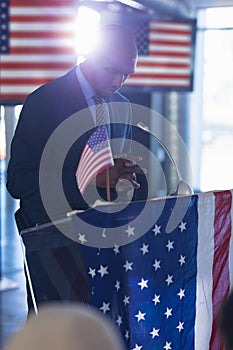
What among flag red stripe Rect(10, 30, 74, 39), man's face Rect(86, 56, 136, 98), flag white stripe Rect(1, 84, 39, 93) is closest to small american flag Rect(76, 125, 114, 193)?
man's face Rect(86, 56, 136, 98)

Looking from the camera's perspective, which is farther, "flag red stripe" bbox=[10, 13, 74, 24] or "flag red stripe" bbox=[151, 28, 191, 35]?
"flag red stripe" bbox=[151, 28, 191, 35]

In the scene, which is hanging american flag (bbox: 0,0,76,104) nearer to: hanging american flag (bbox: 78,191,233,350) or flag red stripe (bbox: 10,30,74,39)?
flag red stripe (bbox: 10,30,74,39)

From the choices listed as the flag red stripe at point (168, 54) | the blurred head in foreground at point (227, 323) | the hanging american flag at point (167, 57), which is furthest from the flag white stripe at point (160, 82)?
the blurred head in foreground at point (227, 323)

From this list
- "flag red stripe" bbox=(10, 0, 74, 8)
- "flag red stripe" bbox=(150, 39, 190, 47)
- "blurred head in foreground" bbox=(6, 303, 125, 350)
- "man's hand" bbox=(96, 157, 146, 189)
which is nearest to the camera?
"blurred head in foreground" bbox=(6, 303, 125, 350)

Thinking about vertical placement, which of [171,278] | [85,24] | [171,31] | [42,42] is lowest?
[171,278]

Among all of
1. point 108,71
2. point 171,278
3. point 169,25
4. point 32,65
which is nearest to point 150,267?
point 171,278

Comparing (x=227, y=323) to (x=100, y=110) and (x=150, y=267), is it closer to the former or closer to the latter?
(x=150, y=267)

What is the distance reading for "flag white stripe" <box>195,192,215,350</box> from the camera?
234 centimetres

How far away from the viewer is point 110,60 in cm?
252

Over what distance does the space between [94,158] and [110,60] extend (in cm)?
38

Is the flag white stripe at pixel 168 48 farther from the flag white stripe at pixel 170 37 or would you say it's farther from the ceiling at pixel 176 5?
the ceiling at pixel 176 5

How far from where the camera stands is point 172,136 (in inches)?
377

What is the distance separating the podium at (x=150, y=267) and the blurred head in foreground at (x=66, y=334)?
3.84 feet

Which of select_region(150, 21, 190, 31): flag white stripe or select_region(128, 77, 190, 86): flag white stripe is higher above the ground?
select_region(150, 21, 190, 31): flag white stripe
